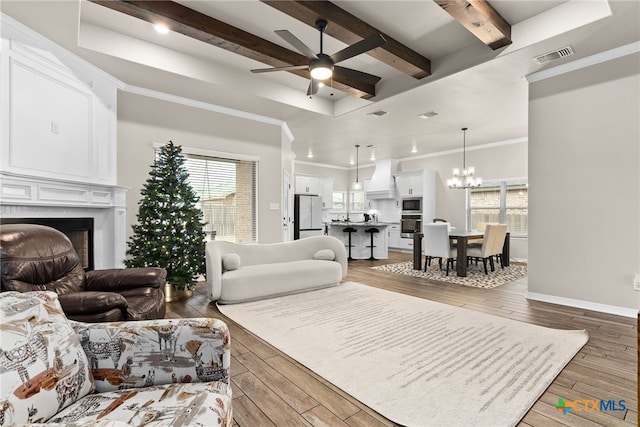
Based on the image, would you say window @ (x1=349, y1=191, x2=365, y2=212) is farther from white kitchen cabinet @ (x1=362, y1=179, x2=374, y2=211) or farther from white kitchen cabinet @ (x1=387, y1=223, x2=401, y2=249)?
white kitchen cabinet @ (x1=387, y1=223, x2=401, y2=249)

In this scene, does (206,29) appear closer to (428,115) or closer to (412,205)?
(428,115)

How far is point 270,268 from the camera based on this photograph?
4016 millimetres

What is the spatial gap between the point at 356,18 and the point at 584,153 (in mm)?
3010

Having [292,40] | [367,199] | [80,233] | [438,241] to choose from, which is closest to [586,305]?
[438,241]

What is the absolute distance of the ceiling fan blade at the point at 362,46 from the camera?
2.71 metres

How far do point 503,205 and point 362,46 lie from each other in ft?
20.9

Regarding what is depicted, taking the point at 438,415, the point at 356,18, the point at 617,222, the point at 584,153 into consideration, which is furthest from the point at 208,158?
the point at 617,222

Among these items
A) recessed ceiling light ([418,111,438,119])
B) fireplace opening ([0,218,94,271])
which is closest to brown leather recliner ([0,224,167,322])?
fireplace opening ([0,218,94,271])

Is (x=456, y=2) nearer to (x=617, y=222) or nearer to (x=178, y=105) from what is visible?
(x=617, y=222)

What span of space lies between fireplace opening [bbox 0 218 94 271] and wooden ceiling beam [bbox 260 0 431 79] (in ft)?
10.5

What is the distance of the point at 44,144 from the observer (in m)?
3.23

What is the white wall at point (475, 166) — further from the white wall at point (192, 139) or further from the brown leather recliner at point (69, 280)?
the brown leather recliner at point (69, 280)

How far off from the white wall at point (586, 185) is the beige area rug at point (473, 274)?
3.02ft

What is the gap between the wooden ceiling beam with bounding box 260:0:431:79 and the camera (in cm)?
288
